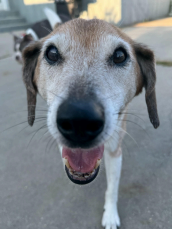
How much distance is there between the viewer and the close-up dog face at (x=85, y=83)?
Answer: 1204mm

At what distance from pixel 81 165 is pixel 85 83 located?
0.65 meters

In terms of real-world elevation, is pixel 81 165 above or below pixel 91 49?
below

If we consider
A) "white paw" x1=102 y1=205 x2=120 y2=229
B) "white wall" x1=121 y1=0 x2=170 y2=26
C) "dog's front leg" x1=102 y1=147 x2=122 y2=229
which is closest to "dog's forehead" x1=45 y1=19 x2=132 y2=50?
"dog's front leg" x1=102 y1=147 x2=122 y2=229

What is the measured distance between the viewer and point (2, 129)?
11.2ft

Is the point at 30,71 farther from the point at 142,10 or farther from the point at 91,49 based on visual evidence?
the point at 142,10

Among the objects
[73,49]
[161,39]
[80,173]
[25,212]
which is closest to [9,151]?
[25,212]

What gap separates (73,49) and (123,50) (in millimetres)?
463

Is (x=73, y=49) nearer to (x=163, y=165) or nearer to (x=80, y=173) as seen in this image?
(x=80, y=173)

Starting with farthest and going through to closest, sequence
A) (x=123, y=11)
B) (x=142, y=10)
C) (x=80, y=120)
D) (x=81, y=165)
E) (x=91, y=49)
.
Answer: (x=142, y=10) < (x=123, y=11) < (x=91, y=49) < (x=81, y=165) < (x=80, y=120)

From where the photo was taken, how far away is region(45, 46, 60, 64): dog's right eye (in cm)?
178

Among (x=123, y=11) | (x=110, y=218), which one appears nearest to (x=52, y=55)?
(x=110, y=218)

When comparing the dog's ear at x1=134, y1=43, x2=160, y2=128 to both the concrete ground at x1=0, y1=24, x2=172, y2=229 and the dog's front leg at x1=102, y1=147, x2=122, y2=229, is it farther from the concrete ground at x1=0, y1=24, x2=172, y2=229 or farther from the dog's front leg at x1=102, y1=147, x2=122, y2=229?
the concrete ground at x1=0, y1=24, x2=172, y2=229

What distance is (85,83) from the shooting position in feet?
4.61

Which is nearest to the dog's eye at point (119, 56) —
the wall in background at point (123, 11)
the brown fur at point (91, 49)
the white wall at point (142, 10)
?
the brown fur at point (91, 49)
